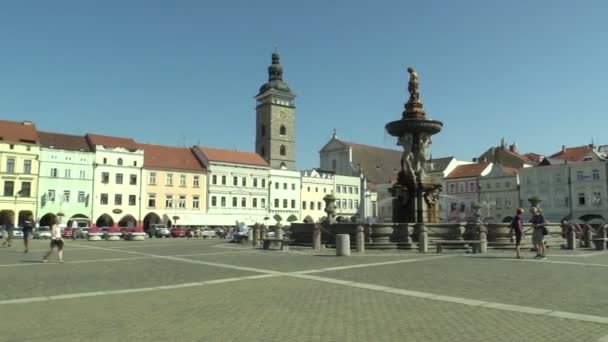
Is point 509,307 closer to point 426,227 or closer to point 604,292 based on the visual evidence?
point 604,292

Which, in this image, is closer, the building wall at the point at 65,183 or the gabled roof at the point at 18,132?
the gabled roof at the point at 18,132

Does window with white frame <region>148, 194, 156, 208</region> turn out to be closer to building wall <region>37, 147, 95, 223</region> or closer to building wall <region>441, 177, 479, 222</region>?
building wall <region>37, 147, 95, 223</region>

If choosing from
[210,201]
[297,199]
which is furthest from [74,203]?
[297,199]

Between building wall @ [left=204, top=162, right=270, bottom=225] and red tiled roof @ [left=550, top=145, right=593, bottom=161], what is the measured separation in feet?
133

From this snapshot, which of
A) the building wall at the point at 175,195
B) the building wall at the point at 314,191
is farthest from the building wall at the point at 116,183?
the building wall at the point at 314,191

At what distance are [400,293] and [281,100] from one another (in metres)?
90.7

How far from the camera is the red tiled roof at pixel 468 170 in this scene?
74.1 meters

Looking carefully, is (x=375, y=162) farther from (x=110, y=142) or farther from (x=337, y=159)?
(x=110, y=142)

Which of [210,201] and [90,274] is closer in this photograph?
[90,274]

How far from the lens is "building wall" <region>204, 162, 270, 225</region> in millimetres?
70250

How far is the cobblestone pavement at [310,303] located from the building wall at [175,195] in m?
51.4

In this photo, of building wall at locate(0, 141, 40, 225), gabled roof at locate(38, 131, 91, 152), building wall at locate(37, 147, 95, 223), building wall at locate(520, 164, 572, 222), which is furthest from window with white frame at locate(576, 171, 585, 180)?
building wall at locate(0, 141, 40, 225)

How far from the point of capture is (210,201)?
70.1 m

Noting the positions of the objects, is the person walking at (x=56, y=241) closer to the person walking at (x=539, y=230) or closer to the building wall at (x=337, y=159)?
the person walking at (x=539, y=230)
